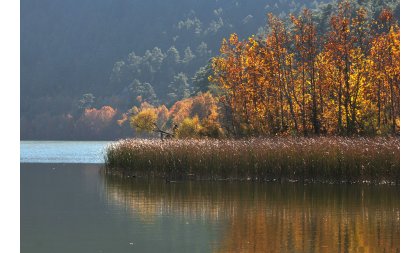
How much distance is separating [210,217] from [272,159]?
11.7 metres

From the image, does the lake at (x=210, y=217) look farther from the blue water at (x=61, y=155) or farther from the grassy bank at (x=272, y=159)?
the blue water at (x=61, y=155)

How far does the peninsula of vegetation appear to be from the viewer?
3130cm

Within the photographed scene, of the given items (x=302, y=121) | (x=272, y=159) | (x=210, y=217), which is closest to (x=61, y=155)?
(x=302, y=121)

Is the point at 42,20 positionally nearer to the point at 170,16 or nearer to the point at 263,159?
the point at 170,16

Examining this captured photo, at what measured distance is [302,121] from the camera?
43062mm

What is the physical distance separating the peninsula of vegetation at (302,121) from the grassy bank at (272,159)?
4 centimetres

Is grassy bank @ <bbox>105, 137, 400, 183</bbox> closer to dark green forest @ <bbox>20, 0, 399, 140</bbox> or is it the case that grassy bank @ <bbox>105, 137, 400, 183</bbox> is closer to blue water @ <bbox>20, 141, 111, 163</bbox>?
blue water @ <bbox>20, 141, 111, 163</bbox>

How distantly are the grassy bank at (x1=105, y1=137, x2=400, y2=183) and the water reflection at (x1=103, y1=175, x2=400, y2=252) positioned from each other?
1.27 meters

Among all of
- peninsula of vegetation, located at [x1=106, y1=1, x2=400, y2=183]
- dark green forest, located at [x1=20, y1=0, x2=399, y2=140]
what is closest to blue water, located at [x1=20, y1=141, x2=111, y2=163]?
peninsula of vegetation, located at [x1=106, y1=1, x2=400, y2=183]

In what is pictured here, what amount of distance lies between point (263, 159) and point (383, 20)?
39.4 feet

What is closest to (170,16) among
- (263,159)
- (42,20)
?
(42,20)

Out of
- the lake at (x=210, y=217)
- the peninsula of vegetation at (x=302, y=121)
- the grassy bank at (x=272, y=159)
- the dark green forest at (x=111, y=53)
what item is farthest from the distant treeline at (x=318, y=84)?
the dark green forest at (x=111, y=53)
